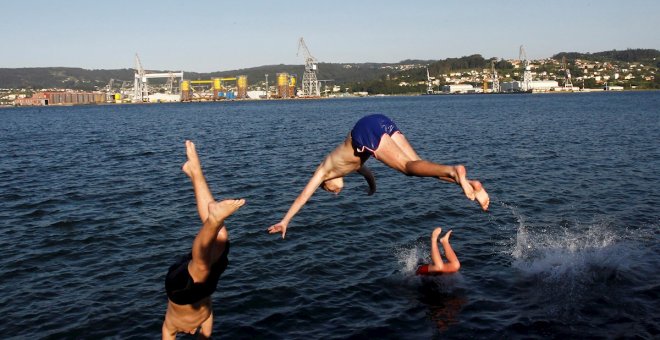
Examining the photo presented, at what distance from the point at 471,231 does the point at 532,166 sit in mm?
15694

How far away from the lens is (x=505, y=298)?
12367 millimetres

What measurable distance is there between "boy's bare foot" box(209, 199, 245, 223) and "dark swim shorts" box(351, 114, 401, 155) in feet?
10.5

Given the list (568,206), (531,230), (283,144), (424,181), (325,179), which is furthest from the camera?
(283,144)

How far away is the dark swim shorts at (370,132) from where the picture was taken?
892cm

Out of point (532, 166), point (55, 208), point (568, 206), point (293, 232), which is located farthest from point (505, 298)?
point (532, 166)

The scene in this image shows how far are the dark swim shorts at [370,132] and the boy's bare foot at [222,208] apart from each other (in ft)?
10.5

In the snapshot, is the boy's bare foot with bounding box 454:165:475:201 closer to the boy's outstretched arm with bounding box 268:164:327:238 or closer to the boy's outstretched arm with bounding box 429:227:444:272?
the boy's outstretched arm with bounding box 268:164:327:238

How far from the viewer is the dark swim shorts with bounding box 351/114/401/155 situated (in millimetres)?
8922

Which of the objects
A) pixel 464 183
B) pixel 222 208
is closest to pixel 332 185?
pixel 464 183

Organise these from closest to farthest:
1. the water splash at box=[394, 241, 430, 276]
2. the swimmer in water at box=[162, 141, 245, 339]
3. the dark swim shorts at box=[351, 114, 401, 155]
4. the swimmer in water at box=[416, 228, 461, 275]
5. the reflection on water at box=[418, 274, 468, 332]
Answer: the swimmer in water at box=[162, 141, 245, 339]
the dark swim shorts at box=[351, 114, 401, 155]
the reflection on water at box=[418, 274, 468, 332]
the swimmer in water at box=[416, 228, 461, 275]
the water splash at box=[394, 241, 430, 276]

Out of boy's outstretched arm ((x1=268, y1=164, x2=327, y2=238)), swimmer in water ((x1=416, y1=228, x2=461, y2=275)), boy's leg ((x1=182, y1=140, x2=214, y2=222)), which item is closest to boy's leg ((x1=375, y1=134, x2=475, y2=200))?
boy's outstretched arm ((x1=268, y1=164, x2=327, y2=238))

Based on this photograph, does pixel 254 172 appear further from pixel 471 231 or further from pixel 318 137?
pixel 318 137

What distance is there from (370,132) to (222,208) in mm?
3476

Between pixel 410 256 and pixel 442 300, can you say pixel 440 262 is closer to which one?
pixel 442 300
